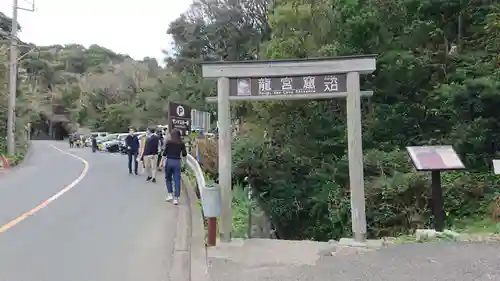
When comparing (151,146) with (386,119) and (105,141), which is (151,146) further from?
(105,141)

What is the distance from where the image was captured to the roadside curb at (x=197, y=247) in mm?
6164

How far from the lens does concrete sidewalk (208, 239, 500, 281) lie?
597 cm

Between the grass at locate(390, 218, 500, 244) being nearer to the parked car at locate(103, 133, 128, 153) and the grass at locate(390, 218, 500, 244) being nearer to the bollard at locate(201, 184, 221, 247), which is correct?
the bollard at locate(201, 184, 221, 247)

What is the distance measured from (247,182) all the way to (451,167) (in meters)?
9.09

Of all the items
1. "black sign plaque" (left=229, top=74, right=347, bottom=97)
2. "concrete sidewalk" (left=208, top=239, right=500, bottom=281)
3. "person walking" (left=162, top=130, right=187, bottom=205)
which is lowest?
"concrete sidewalk" (left=208, top=239, right=500, bottom=281)

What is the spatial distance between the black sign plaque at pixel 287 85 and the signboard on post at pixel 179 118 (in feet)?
33.5

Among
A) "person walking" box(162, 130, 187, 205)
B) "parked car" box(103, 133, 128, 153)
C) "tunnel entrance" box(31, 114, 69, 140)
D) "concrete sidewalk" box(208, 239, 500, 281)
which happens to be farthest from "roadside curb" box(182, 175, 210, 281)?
"tunnel entrance" box(31, 114, 69, 140)

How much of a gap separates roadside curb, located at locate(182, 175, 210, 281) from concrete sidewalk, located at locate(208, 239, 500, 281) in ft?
0.36

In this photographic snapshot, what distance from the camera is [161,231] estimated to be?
346 inches

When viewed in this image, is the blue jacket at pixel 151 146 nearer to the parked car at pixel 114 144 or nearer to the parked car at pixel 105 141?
the parked car at pixel 114 144

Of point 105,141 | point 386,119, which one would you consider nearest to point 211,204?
point 386,119

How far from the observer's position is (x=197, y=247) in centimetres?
741

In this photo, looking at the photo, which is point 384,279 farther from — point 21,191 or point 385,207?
point 21,191

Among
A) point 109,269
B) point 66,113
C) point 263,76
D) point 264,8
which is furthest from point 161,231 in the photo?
point 66,113
